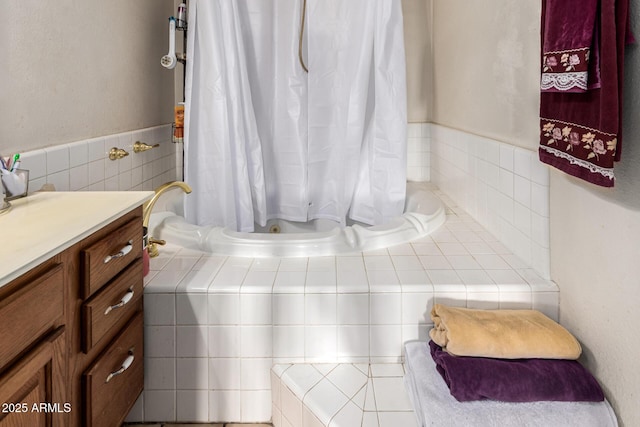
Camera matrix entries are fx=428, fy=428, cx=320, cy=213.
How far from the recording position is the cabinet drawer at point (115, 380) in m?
0.93

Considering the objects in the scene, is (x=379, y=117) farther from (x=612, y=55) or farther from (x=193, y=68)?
(x=612, y=55)

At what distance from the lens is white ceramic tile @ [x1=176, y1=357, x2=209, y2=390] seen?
4.32ft

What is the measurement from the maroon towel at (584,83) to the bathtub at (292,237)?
27.2 inches

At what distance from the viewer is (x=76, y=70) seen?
161 cm

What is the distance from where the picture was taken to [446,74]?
2.51m

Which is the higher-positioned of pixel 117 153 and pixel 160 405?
pixel 117 153

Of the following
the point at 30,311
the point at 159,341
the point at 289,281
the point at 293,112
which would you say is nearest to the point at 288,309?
the point at 289,281

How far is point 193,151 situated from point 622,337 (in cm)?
177

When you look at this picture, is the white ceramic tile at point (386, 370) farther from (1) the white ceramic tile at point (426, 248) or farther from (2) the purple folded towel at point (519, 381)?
(1) the white ceramic tile at point (426, 248)

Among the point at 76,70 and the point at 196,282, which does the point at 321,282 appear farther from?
the point at 76,70

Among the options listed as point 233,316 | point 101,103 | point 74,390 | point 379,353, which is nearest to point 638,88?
point 379,353

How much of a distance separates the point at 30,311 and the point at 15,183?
57 centimetres

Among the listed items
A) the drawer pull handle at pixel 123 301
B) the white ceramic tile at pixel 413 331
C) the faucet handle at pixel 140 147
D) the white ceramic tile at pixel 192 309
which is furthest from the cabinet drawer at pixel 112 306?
the faucet handle at pixel 140 147

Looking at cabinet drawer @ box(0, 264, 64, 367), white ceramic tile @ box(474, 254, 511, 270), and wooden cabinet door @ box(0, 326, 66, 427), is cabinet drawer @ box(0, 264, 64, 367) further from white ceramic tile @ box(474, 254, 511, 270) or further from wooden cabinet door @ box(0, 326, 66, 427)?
white ceramic tile @ box(474, 254, 511, 270)
